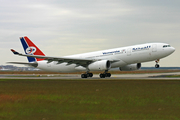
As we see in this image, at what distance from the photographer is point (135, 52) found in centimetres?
4159

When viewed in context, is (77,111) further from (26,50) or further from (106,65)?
(26,50)

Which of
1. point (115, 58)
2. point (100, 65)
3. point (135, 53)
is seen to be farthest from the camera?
point (115, 58)

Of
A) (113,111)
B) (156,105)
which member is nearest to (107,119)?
(113,111)

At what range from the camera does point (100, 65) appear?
42.3m

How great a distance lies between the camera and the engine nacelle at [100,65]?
4203cm

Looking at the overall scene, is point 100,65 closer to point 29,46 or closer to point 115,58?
point 115,58

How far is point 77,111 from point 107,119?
7.10 ft

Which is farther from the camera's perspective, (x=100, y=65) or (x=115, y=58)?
(x=115, y=58)

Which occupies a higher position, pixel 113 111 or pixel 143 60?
pixel 143 60


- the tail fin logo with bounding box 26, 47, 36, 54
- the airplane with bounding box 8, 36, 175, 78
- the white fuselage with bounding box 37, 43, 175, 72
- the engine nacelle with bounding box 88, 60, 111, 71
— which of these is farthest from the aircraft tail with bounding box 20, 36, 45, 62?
the engine nacelle with bounding box 88, 60, 111, 71

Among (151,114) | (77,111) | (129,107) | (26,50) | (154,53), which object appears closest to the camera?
(151,114)

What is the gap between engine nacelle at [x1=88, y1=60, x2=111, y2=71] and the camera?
138ft

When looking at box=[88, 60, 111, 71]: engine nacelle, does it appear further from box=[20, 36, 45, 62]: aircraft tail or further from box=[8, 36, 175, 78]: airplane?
box=[20, 36, 45, 62]: aircraft tail

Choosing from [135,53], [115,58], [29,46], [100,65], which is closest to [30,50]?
[29,46]
